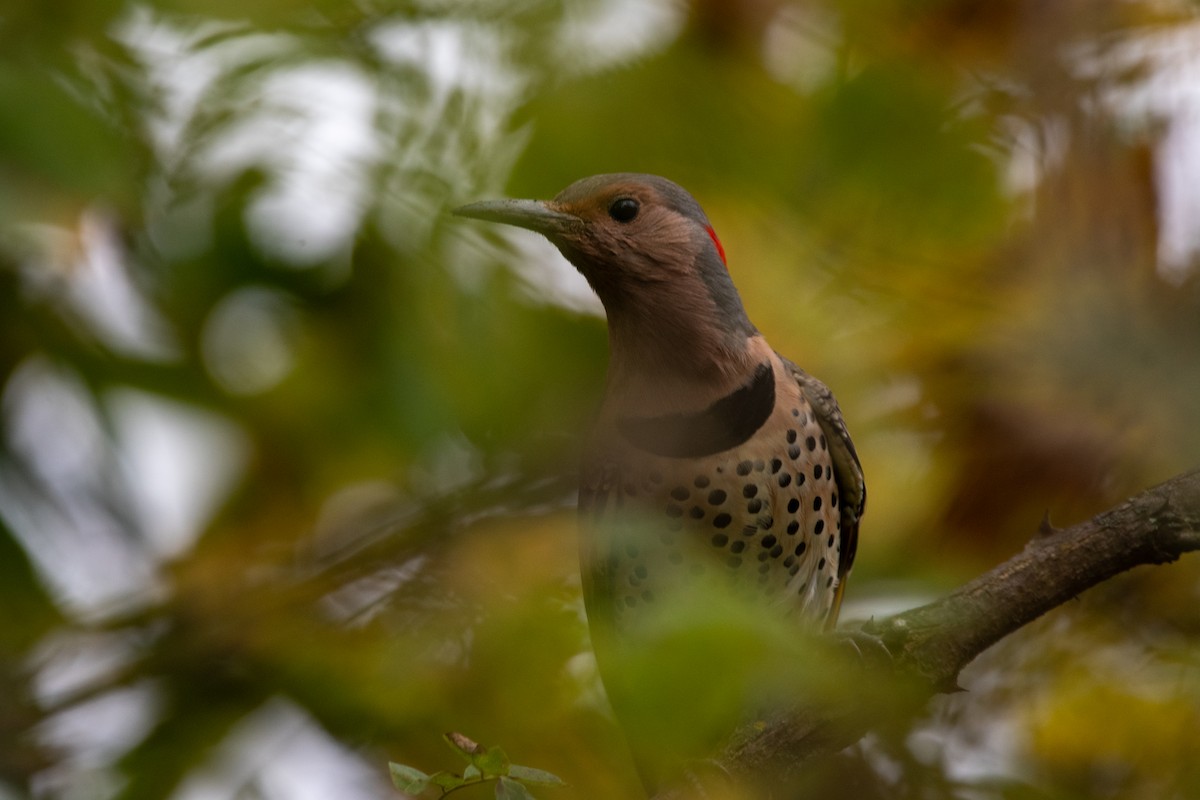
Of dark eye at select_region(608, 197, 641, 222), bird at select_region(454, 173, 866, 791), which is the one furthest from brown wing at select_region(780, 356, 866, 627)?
dark eye at select_region(608, 197, 641, 222)

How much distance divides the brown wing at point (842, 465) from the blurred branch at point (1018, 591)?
2.78ft

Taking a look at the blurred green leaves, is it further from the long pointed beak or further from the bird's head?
the bird's head

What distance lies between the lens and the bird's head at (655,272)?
2.69 m

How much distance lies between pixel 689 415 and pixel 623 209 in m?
0.45

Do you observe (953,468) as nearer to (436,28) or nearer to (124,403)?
(436,28)

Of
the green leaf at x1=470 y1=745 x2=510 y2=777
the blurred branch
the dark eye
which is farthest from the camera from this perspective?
the dark eye

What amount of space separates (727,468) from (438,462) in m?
1.06

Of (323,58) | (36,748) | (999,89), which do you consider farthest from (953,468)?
(36,748)

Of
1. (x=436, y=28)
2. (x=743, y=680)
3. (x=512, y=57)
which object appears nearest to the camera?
(x=743, y=680)

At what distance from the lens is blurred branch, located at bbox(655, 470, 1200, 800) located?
5.85 ft

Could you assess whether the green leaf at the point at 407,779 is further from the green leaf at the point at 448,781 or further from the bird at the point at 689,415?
the bird at the point at 689,415

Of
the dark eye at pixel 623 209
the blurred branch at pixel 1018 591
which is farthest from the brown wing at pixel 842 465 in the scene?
the blurred branch at pixel 1018 591

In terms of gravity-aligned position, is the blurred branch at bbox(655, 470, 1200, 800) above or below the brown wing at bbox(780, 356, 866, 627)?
above

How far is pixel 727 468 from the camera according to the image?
2.76 metres
